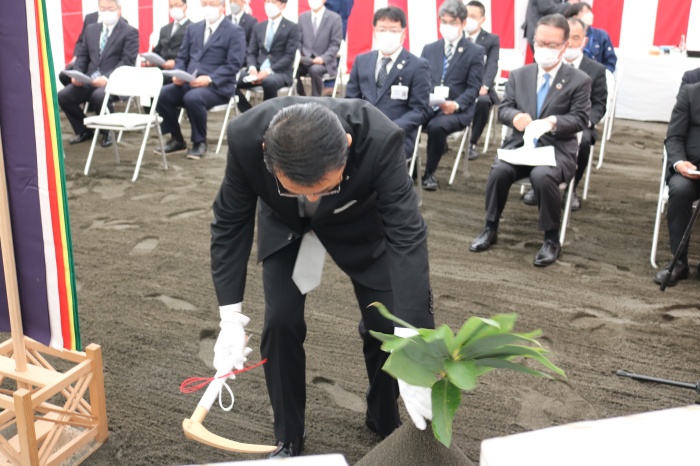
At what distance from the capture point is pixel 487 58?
6.27m

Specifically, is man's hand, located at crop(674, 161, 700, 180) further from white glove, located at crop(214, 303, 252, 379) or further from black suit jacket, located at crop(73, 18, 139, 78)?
black suit jacket, located at crop(73, 18, 139, 78)

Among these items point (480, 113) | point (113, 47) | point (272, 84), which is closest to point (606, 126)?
point (480, 113)

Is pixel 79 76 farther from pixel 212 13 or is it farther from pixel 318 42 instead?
pixel 318 42

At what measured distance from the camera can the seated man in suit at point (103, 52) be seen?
679 cm

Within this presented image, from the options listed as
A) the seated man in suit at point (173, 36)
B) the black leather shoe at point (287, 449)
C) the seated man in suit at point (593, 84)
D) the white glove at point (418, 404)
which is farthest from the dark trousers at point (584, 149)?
the seated man in suit at point (173, 36)

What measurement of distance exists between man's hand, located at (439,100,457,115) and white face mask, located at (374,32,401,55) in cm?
67

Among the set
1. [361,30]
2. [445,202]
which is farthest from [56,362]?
[361,30]

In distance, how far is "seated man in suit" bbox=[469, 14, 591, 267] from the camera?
165 inches

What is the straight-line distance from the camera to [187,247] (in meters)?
4.23

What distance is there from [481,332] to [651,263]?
11.3 ft

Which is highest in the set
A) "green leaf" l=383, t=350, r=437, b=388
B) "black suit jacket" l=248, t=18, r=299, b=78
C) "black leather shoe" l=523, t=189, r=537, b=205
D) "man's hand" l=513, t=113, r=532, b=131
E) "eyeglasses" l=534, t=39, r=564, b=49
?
"eyeglasses" l=534, t=39, r=564, b=49

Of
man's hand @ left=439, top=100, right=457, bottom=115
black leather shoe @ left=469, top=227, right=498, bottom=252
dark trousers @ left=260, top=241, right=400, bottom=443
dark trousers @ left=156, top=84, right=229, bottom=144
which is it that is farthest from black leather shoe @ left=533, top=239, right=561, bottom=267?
dark trousers @ left=156, top=84, right=229, bottom=144

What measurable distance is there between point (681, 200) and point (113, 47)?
527 cm

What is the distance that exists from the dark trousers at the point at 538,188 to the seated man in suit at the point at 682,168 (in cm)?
61
